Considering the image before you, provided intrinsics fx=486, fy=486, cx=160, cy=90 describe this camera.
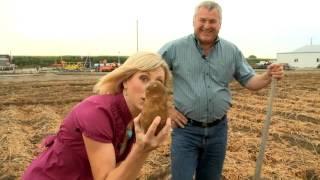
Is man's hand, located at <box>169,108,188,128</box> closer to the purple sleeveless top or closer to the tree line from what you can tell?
the purple sleeveless top

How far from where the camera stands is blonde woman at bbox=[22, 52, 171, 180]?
2.20 meters

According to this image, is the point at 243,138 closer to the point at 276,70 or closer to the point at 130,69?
the point at 276,70

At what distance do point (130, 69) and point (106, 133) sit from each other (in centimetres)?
32

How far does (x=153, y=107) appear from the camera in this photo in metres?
2.02

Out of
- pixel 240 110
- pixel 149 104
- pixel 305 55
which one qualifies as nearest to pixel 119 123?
pixel 149 104

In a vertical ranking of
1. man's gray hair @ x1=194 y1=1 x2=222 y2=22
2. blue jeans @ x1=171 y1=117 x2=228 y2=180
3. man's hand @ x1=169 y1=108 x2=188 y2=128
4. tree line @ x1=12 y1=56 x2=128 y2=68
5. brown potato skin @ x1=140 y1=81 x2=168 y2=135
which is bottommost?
tree line @ x1=12 y1=56 x2=128 y2=68

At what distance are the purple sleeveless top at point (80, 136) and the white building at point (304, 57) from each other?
8428 centimetres

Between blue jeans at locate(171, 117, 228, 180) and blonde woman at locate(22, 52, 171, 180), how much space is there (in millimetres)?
1701

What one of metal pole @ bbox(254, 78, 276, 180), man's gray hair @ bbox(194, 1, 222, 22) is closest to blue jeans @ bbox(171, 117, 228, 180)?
metal pole @ bbox(254, 78, 276, 180)

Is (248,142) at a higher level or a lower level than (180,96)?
lower

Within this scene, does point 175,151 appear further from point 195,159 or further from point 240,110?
point 240,110

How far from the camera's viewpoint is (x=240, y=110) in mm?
14047

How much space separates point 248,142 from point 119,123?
6.82 metres

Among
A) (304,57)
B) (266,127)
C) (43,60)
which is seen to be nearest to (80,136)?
(266,127)
